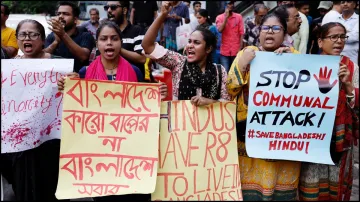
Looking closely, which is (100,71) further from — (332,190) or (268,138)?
(332,190)

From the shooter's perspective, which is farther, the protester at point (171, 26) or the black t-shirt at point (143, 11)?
the black t-shirt at point (143, 11)

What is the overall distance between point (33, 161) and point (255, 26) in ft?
19.4

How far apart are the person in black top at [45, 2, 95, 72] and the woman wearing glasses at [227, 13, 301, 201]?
4.75 feet

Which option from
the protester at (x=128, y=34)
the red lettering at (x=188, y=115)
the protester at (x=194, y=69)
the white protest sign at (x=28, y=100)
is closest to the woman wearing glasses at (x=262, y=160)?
the protester at (x=194, y=69)

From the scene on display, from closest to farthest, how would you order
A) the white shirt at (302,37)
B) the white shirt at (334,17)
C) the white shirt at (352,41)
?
the white shirt at (352,41) < the white shirt at (334,17) < the white shirt at (302,37)

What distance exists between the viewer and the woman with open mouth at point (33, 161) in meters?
3.75

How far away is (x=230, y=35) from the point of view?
9.49 m

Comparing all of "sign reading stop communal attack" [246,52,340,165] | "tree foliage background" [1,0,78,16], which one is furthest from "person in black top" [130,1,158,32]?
"tree foliage background" [1,0,78,16]

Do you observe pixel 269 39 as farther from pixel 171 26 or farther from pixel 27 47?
pixel 171 26

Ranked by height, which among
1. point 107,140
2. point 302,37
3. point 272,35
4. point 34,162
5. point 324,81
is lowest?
point 34,162

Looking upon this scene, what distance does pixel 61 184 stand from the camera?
3.31 m

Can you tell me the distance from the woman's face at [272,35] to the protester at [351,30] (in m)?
3.68

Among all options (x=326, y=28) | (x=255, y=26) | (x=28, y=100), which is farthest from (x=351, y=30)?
(x=28, y=100)

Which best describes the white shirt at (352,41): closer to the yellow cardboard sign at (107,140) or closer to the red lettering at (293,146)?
the red lettering at (293,146)
